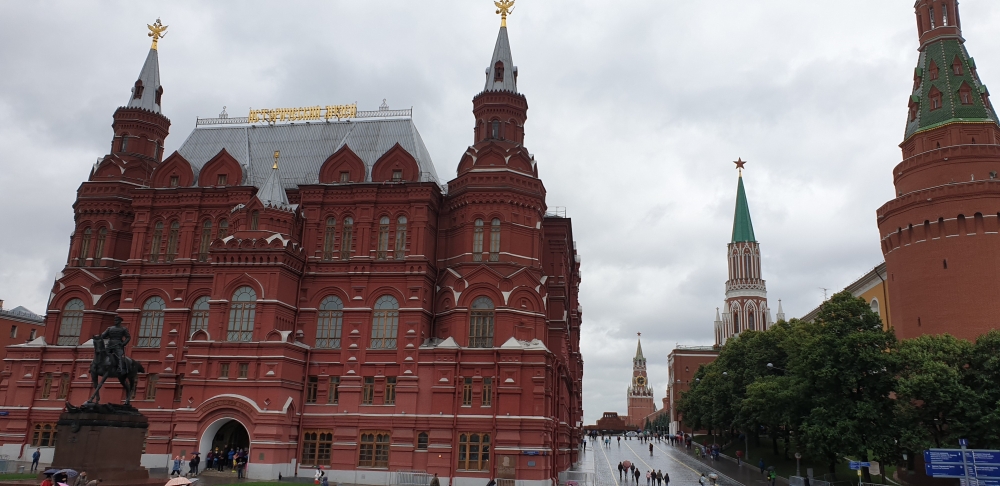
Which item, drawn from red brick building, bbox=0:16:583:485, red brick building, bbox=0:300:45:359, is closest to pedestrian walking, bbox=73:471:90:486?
red brick building, bbox=0:16:583:485

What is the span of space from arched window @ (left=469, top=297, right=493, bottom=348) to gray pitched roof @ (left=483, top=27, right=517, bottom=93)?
618 inches

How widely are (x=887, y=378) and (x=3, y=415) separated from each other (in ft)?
181

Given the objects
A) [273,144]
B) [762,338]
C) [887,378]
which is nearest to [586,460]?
[762,338]

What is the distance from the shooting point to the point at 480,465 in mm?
44031

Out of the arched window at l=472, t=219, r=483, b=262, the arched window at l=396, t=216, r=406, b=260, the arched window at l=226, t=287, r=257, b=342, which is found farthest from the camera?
the arched window at l=396, t=216, r=406, b=260

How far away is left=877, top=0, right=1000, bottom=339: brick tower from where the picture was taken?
54156 millimetres

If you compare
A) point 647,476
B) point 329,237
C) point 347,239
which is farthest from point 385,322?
point 647,476

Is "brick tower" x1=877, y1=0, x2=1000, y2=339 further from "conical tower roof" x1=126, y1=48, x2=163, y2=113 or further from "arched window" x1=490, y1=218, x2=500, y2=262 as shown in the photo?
"conical tower roof" x1=126, y1=48, x2=163, y2=113

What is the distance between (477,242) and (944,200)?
117ft

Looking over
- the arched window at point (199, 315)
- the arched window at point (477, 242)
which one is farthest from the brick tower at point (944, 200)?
the arched window at point (199, 315)

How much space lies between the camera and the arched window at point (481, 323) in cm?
4666

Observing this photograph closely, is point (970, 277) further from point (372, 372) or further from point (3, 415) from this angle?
point (3, 415)

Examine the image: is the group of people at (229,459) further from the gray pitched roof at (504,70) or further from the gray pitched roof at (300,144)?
the gray pitched roof at (504,70)

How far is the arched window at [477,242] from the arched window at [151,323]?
2120cm
